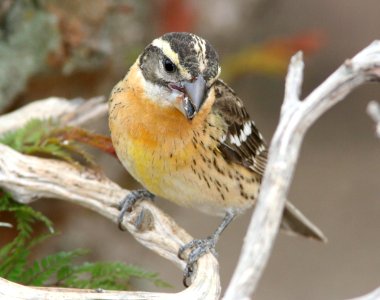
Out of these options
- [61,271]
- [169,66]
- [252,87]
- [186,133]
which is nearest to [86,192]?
[61,271]

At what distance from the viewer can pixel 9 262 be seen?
2930 millimetres

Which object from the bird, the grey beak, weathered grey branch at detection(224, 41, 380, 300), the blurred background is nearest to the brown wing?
the bird

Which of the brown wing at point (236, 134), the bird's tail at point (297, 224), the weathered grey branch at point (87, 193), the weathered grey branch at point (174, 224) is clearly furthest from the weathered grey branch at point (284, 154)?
the bird's tail at point (297, 224)

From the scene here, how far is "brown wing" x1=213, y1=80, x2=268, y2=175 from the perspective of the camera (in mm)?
3186

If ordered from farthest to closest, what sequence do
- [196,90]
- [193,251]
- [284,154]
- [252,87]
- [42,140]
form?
[252,87], [42,140], [193,251], [196,90], [284,154]

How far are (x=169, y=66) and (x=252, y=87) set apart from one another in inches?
166

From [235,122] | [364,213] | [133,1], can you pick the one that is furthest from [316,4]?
[235,122]

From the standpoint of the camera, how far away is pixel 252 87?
6891mm

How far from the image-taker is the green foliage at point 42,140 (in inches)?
124

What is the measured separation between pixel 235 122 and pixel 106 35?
1.45 metres

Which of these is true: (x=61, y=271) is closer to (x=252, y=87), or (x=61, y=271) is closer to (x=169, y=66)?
(x=169, y=66)

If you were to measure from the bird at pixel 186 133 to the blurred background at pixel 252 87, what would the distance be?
1.28 metres

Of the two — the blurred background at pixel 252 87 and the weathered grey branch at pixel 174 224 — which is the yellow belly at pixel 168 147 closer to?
the weathered grey branch at pixel 174 224

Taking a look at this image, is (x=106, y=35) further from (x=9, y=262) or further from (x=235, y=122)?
(x=9, y=262)
